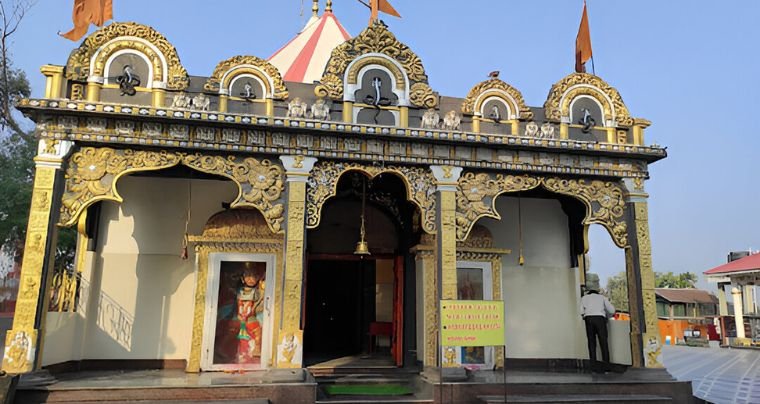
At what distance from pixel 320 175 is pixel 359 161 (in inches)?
23.0

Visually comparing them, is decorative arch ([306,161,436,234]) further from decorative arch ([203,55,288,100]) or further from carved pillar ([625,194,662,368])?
carved pillar ([625,194,662,368])

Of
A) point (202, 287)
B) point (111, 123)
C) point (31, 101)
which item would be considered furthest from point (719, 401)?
point (31, 101)

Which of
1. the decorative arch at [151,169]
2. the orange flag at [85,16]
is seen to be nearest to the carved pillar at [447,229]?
the decorative arch at [151,169]

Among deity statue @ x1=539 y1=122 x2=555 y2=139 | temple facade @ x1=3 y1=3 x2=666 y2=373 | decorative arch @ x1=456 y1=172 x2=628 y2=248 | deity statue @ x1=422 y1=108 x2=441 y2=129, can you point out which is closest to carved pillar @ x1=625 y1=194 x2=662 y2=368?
temple facade @ x1=3 y1=3 x2=666 y2=373

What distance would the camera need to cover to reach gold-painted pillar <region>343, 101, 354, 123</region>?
7.58 metres

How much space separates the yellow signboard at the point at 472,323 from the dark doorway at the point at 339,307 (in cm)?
376

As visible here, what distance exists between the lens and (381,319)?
32.9 feet

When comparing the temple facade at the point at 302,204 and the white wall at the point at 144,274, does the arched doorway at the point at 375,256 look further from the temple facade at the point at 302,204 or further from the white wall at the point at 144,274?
the white wall at the point at 144,274

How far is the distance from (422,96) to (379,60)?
2.71 feet

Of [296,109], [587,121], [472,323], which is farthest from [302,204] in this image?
[587,121]

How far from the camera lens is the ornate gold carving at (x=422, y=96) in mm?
7855

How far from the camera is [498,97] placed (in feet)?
27.0

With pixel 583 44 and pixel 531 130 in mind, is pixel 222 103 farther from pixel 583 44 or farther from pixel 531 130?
pixel 583 44

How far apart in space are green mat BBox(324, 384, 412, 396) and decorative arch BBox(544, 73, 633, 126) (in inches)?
189
